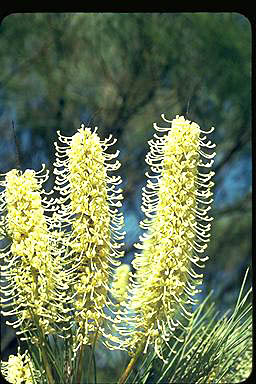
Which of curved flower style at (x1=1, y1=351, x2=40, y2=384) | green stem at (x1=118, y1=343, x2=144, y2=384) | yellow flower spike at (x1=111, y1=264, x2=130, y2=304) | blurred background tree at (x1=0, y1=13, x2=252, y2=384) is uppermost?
blurred background tree at (x1=0, y1=13, x2=252, y2=384)

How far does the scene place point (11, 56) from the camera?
3.66 feet

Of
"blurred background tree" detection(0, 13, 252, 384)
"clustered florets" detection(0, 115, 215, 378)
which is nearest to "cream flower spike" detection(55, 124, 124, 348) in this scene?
"clustered florets" detection(0, 115, 215, 378)

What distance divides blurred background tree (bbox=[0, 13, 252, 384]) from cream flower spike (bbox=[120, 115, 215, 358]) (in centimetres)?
47

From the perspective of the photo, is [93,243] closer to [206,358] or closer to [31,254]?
[31,254]

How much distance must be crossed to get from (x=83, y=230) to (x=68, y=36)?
0.67 metres

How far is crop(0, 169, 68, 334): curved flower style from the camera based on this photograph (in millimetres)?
559

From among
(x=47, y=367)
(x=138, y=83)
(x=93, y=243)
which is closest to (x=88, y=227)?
(x=93, y=243)

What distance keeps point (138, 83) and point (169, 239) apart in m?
0.71

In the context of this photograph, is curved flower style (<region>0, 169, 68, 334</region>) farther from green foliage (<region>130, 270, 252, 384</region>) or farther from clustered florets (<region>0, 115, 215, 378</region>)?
green foliage (<region>130, 270, 252, 384</region>)

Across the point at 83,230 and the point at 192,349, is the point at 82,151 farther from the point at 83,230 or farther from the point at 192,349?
the point at 192,349

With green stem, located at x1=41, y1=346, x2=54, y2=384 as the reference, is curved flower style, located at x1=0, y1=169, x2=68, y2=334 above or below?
above

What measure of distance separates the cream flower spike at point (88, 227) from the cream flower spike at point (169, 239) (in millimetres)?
28

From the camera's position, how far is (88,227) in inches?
22.6

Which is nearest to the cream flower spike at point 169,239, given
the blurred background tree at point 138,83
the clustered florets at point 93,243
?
the clustered florets at point 93,243
